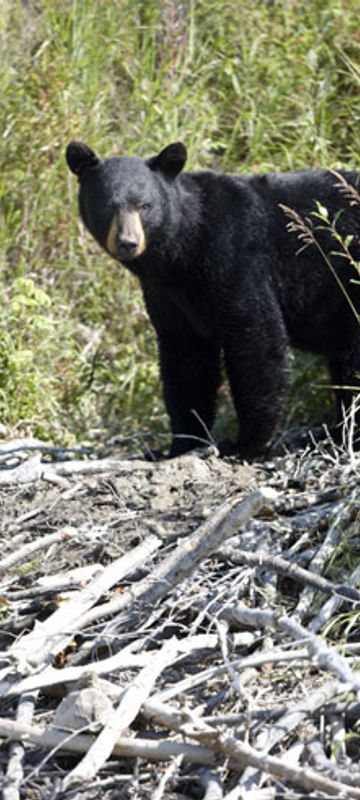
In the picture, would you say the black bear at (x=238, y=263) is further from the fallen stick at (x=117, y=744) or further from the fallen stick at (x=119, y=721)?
the fallen stick at (x=117, y=744)

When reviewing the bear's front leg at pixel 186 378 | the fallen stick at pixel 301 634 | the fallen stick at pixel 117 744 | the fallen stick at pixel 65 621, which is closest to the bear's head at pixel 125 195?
the bear's front leg at pixel 186 378

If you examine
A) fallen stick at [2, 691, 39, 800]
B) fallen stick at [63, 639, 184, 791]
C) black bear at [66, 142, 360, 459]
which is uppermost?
black bear at [66, 142, 360, 459]

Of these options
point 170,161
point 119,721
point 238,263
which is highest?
point 170,161

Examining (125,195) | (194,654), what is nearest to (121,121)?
(125,195)

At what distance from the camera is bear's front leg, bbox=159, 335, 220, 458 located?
20.2 feet

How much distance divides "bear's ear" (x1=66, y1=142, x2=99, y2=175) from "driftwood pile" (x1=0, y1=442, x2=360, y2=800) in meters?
2.18

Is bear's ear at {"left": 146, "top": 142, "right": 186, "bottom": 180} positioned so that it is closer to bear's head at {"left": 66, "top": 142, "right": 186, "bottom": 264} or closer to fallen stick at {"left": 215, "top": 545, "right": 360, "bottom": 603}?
bear's head at {"left": 66, "top": 142, "right": 186, "bottom": 264}

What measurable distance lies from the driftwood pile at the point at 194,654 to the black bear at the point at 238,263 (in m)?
1.37

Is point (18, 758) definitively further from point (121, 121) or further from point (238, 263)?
point (121, 121)

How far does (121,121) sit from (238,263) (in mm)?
2695

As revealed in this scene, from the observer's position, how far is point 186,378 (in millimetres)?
6191

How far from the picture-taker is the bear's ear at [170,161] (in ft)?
19.4

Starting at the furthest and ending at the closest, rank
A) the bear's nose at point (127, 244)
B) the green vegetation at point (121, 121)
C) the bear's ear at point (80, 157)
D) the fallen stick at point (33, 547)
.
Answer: the green vegetation at point (121, 121) < the bear's ear at point (80, 157) < the bear's nose at point (127, 244) < the fallen stick at point (33, 547)

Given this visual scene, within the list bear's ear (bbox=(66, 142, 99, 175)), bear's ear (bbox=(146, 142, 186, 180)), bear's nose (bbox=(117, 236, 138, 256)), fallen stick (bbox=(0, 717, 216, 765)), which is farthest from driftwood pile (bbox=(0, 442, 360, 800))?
bear's ear (bbox=(66, 142, 99, 175))
